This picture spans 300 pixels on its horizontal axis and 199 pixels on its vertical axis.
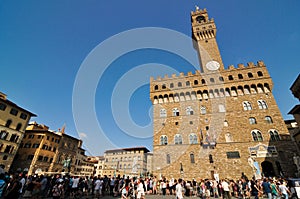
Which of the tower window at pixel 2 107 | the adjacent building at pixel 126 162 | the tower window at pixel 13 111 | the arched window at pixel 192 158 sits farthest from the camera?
the adjacent building at pixel 126 162

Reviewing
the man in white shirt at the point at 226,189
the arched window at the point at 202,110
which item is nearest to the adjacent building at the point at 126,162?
the arched window at the point at 202,110

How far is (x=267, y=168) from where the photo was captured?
19.6 metres

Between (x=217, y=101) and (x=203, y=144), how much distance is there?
24.7ft

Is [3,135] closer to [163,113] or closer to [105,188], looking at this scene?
[105,188]

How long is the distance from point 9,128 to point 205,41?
4177 cm

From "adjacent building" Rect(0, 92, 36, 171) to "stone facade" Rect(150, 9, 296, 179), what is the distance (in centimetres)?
2631

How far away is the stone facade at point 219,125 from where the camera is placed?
65.4 feet

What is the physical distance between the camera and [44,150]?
34125 millimetres

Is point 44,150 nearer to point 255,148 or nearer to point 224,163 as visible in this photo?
point 224,163

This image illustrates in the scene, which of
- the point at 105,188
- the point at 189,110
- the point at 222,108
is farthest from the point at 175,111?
the point at 105,188

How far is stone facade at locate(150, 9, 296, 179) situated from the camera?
19922 millimetres

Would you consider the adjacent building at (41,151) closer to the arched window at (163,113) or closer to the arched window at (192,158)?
the arched window at (163,113)

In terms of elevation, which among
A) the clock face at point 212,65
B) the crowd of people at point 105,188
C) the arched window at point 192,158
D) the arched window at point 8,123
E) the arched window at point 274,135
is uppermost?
the clock face at point 212,65

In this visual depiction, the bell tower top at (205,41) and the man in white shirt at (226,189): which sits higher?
the bell tower top at (205,41)
